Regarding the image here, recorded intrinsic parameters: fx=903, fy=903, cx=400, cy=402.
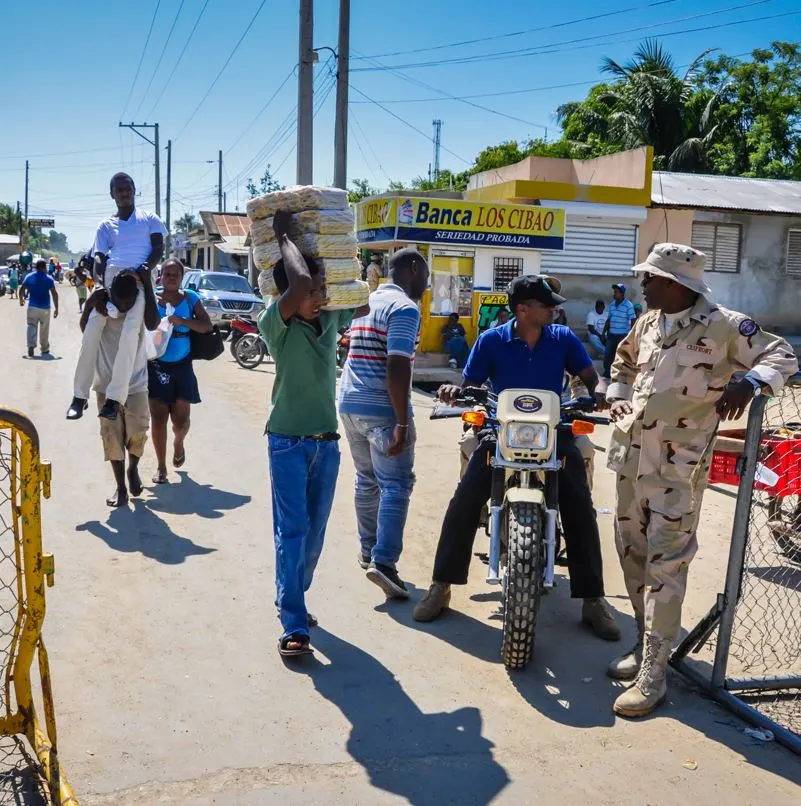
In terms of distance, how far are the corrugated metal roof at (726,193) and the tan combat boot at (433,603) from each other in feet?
60.7

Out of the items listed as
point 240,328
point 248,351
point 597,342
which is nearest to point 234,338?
point 248,351

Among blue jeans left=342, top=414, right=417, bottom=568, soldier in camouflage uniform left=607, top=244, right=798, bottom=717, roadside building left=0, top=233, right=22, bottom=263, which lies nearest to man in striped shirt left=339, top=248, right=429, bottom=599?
blue jeans left=342, top=414, right=417, bottom=568

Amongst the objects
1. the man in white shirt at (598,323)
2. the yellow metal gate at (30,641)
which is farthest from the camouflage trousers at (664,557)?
the man in white shirt at (598,323)

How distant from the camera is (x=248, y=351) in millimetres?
17531

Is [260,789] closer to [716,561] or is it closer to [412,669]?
[412,669]

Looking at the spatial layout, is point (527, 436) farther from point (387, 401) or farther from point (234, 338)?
point (234, 338)

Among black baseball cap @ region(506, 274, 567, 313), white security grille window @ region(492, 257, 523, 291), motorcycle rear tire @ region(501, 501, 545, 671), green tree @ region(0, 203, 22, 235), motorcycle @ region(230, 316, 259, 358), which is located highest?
green tree @ region(0, 203, 22, 235)

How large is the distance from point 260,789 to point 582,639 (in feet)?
6.89

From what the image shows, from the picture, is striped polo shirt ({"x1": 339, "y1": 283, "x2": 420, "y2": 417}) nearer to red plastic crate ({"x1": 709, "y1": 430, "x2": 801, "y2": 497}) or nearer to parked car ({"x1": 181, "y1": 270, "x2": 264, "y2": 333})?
red plastic crate ({"x1": 709, "y1": 430, "x2": 801, "y2": 497})

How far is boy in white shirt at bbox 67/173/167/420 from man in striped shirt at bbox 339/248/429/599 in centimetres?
223

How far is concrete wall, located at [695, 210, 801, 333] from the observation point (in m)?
23.0

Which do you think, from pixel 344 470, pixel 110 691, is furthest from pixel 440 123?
pixel 110 691

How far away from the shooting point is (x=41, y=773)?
124 inches

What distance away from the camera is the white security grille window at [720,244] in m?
22.9
